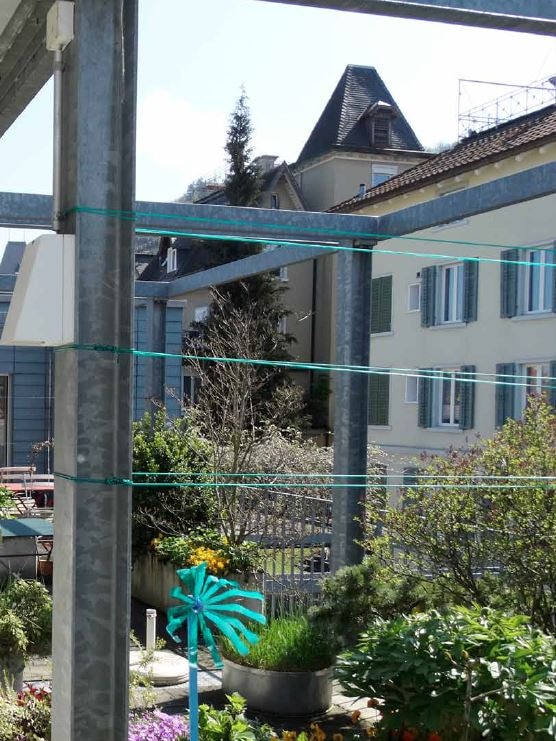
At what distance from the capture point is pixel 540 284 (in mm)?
19172

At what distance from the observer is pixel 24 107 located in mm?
4219

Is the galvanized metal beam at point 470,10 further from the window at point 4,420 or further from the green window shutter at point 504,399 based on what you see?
the green window shutter at point 504,399

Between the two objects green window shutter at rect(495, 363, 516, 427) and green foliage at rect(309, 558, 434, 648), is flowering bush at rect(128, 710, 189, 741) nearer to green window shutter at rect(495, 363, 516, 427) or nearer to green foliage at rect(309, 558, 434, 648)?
green foliage at rect(309, 558, 434, 648)

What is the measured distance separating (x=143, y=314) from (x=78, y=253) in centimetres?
1126

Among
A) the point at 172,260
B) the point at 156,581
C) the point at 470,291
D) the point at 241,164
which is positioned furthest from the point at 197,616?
the point at 172,260

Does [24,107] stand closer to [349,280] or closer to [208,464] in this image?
[349,280]

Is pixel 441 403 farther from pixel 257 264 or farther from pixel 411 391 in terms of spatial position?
pixel 257 264

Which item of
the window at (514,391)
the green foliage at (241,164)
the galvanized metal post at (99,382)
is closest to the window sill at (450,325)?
the window at (514,391)

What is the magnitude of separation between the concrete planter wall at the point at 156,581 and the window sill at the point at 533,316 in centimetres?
1164

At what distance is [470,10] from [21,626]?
3.46 m

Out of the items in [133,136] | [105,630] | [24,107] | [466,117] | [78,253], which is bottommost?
[105,630]

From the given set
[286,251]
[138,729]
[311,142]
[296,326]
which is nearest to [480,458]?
[286,251]

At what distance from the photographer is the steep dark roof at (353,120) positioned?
33.5 metres

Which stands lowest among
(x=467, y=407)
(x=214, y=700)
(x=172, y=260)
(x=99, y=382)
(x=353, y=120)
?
(x=214, y=700)
